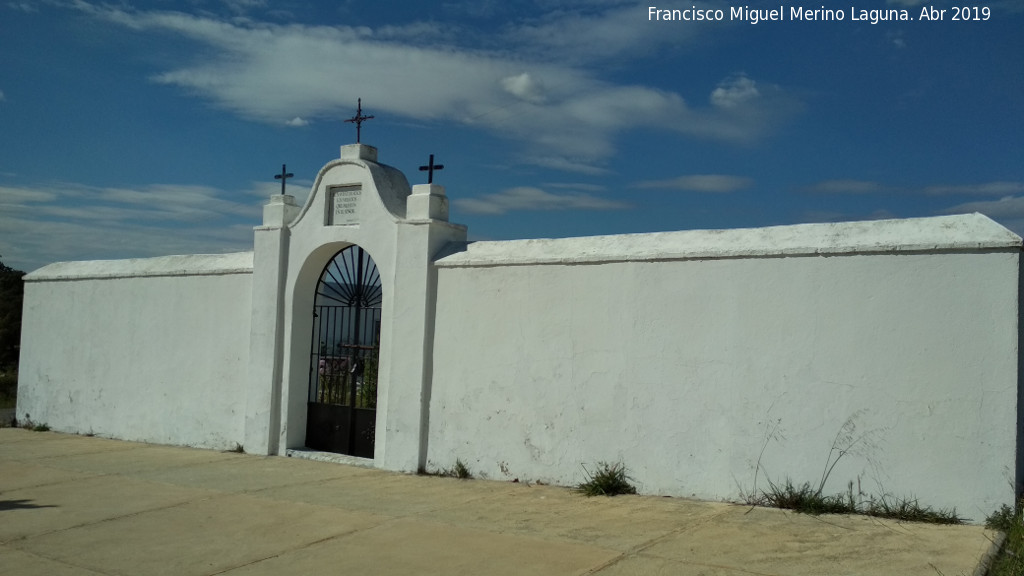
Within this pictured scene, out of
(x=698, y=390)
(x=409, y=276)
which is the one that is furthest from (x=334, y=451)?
(x=698, y=390)

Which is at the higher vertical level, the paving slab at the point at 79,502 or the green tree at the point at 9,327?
the green tree at the point at 9,327

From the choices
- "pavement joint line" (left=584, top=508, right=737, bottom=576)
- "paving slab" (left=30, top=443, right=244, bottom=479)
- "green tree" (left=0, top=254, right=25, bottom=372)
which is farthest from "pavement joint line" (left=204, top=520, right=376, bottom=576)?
"green tree" (left=0, top=254, right=25, bottom=372)

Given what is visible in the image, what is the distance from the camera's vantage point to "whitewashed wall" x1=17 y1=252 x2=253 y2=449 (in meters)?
11.0

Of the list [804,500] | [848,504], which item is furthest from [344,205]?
[848,504]

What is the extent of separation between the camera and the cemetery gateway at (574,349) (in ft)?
20.9

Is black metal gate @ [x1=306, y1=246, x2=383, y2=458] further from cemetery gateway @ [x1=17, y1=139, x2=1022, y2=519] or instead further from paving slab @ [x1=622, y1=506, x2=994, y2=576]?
paving slab @ [x1=622, y1=506, x2=994, y2=576]

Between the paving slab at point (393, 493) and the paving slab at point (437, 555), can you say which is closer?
the paving slab at point (437, 555)

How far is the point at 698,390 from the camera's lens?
24.2ft

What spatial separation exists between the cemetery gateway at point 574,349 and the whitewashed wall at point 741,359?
2 centimetres

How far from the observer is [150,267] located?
1205cm

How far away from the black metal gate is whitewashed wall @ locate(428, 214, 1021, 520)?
4.07ft

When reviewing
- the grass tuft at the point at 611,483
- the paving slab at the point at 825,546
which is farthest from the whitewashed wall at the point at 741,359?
the paving slab at the point at 825,546

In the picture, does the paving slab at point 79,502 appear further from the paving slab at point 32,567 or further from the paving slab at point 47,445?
the paving slab at point 47,445

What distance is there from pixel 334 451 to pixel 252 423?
113cm
